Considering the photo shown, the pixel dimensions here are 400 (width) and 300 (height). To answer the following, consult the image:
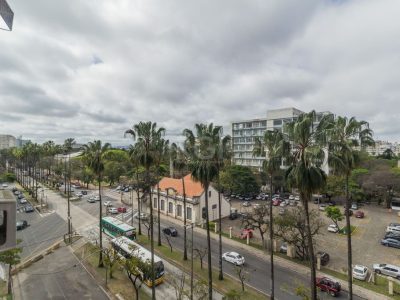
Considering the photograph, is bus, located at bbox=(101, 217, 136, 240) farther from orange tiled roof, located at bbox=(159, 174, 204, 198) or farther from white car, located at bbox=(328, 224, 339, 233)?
white car, located at bbox=(328, 224, 339, 233)

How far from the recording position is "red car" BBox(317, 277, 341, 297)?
25562 mm

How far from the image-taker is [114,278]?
95.8 ft

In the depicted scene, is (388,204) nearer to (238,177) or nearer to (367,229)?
(367,229)

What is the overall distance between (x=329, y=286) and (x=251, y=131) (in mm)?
77761

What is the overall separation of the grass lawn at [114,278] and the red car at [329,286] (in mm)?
18716

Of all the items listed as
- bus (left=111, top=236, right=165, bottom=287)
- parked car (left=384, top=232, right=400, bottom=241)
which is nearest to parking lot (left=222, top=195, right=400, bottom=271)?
parked car (left=384, top=232, right=400, bottom=241)

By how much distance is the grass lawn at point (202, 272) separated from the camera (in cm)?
2554

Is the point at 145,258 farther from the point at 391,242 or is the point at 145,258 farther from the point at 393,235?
the point at 393,235

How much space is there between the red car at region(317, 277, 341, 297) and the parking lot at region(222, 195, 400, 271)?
18.7ft

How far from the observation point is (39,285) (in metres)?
27.8

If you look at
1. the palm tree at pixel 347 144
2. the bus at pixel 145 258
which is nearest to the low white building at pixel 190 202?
the bus at pixel 145 258

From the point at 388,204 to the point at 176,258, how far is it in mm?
60522

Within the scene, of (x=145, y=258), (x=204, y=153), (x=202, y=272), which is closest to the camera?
(x=204, y=153)

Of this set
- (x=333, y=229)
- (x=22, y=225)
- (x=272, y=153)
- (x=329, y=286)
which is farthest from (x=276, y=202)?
(x=22, y=225)
